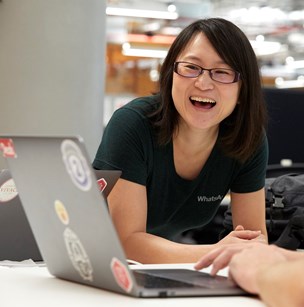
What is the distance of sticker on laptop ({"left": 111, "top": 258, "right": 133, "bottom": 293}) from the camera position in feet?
4.10

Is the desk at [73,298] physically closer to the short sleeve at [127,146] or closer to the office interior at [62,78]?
the short sleeve at [127,146]

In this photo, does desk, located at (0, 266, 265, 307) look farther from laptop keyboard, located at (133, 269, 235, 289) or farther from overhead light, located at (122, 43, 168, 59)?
overhead light, located at (122, 43, 168, 59)

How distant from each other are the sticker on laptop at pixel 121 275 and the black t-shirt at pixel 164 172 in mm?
1188

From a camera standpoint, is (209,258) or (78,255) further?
(209,258)

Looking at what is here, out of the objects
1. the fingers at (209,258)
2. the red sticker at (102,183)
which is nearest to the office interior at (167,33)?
the red sticker at (102,183)

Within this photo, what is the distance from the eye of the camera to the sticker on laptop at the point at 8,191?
1.91 metres

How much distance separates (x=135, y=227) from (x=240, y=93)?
23.6 inches

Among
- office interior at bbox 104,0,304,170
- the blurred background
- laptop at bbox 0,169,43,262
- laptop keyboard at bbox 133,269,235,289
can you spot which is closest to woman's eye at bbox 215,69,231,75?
laptop at bbox 0,169,43,262

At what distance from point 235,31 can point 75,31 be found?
1316 millimetres

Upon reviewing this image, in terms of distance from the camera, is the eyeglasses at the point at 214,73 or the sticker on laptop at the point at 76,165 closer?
the sticker on laptop at the point at 76,165

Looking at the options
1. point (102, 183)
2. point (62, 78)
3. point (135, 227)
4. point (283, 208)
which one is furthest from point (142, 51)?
point (102, 183)

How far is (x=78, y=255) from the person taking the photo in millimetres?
1396

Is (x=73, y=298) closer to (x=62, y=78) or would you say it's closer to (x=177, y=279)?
(x=177, y=279)

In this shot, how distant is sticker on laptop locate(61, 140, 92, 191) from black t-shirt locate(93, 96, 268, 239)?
1.22 meters
